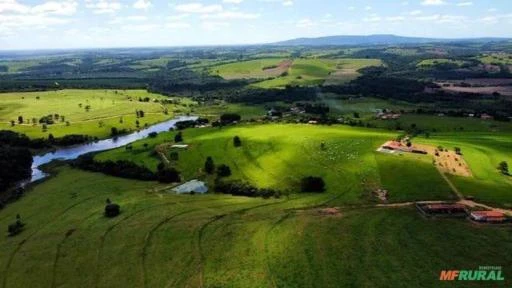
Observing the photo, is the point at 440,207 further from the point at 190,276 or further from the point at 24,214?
the point at 24,214

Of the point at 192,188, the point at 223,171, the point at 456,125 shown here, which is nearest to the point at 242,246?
the point at 192,188

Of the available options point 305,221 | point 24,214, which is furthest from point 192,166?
point 305,221

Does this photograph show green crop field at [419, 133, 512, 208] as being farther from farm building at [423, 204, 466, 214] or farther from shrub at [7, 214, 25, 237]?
shrub at [7, 214, 25, 237]

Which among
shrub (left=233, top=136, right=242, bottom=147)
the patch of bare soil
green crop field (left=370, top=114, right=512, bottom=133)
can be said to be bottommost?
green crop field (left=370, top=114, right=512, bottom=133)

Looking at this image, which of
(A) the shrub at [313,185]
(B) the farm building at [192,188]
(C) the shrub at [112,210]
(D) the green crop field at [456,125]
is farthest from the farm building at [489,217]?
(D) the green crop field at [456,125]


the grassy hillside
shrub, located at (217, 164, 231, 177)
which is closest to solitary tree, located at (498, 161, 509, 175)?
the grassy hillside

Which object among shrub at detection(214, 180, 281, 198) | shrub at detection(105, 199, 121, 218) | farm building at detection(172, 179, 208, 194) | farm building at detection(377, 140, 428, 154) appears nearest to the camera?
shrub at detection(105, 199, 121, 218)

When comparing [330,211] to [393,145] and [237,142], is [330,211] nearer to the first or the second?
[393,145]

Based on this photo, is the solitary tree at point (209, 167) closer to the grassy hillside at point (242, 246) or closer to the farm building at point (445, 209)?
the grassy hillside at point (242, 246)
